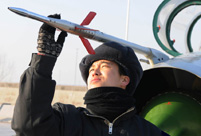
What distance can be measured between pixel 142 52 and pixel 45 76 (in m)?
1.85

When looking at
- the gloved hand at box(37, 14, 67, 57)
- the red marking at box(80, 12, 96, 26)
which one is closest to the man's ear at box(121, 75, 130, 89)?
the gloved hand at box(37, 14, 67, 57)

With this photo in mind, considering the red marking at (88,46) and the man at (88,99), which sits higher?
the red marking at (88,46)

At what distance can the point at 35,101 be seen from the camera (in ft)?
5.81

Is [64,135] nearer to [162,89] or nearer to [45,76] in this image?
[45,76]

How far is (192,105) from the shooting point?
2.76 m

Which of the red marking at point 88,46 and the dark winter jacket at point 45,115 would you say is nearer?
the dark winter jacket at point 45,115

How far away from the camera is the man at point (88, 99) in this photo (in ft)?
5.84

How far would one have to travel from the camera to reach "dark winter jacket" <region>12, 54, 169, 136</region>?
1.77 meters

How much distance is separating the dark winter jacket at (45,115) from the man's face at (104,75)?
0.88 feet

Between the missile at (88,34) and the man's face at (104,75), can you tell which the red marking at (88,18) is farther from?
the man's face at (104,75)

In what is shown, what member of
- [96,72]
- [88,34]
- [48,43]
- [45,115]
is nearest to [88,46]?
[88,34]

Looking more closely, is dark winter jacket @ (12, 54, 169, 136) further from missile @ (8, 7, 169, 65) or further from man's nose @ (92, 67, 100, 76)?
missile @ (8, 7, 169, 65)

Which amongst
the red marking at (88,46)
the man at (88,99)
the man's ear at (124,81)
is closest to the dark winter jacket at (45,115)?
the man at (88,99)

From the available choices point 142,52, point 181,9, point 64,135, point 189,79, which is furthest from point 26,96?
point 181,9
